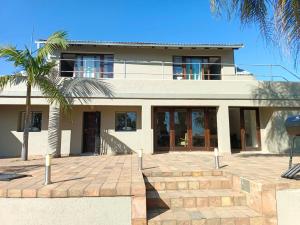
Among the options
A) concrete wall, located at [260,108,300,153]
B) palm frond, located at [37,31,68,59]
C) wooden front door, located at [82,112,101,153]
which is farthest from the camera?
concrete wall, located at [260,108,300,153]

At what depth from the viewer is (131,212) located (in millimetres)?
4660

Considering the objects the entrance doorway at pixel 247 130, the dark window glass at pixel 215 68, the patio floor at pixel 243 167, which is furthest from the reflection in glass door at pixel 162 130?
the patio floor at pixel 243 167

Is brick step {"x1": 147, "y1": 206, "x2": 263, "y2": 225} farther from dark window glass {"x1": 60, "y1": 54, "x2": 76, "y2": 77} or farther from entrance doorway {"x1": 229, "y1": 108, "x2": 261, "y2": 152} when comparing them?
dark window glass {"x1": 60, "y1": 54, "x2": 76, "y2": 77}

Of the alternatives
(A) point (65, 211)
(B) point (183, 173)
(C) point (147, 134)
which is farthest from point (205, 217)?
(C) point (147, 134)

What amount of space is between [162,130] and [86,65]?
5.99 metres

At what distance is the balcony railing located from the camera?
14914mm

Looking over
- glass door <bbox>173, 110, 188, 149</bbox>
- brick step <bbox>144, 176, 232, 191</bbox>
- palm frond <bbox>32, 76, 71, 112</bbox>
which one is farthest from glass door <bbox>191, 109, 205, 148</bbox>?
brick step <bbox>144, 176, 232, 191</bbox>

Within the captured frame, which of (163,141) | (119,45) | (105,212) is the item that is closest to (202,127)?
(163,141)

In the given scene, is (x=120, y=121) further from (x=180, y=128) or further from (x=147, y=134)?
(x=180, y=128)

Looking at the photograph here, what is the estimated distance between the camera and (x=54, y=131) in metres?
12.6

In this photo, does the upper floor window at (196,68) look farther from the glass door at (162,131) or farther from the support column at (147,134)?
the support column at (147,134)

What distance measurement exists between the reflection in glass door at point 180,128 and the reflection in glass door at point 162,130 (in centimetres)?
47

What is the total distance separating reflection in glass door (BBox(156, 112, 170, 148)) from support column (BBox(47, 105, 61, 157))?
17.8 ft

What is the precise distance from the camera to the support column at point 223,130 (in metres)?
13.5
